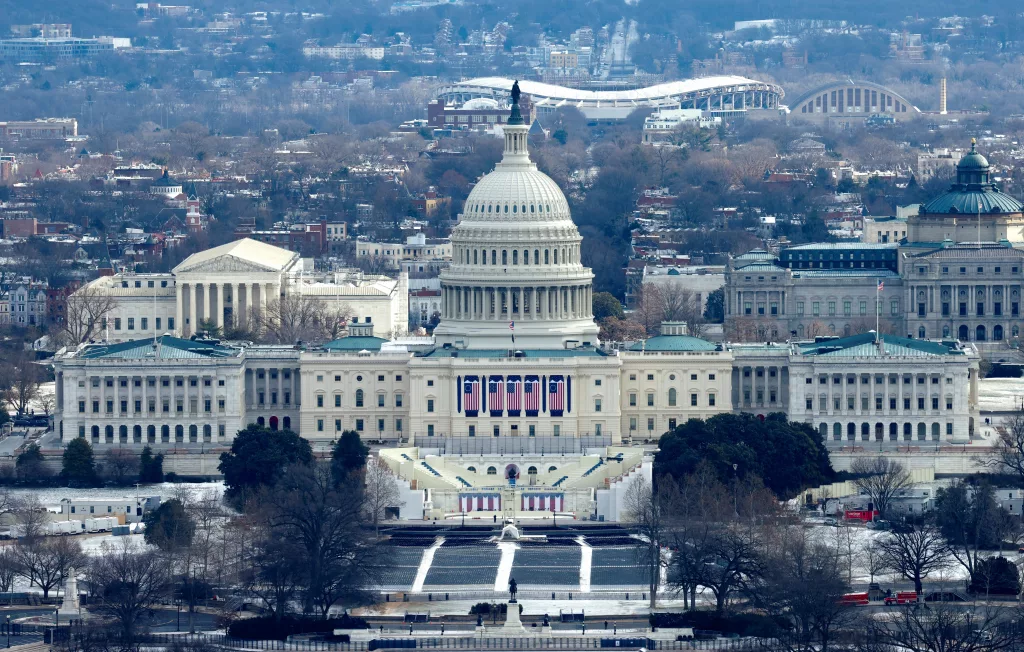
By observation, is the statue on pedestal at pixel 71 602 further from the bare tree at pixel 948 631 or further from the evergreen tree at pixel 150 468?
the evergreen tree at pixel 150 468

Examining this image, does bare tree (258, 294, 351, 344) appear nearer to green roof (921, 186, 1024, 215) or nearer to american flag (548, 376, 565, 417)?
american flag (548, 376, 565, 417)

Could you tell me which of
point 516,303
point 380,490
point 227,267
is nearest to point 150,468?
point 380,490

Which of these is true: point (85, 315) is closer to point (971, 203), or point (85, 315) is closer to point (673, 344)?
point (673, 344)

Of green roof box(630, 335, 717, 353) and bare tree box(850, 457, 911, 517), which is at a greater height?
green roof box(630, 335, 717, 353)

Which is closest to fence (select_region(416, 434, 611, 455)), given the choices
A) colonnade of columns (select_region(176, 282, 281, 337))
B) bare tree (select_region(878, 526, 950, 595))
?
bare tree (select_region(878, 526, 950, 595))

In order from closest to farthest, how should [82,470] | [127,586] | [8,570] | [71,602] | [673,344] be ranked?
[127,586], [71,602], [8,570], [82,470], [673,344]

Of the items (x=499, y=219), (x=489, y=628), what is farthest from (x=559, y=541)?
(x=499, y=219)

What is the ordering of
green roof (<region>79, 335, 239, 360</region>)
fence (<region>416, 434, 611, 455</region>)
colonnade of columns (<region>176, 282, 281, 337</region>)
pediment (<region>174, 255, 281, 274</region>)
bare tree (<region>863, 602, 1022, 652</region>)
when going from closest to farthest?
bare tree (<region>863, 602, 1022, 652</region>), fence (<region>416, 434, 611, 455</region>), green roof (<region>79, 335, 239, 360</region>), colonnade of columns (<region>176, 282, 281, 337</region>), pediment (<region>174, 255, 281, 274</region>)
